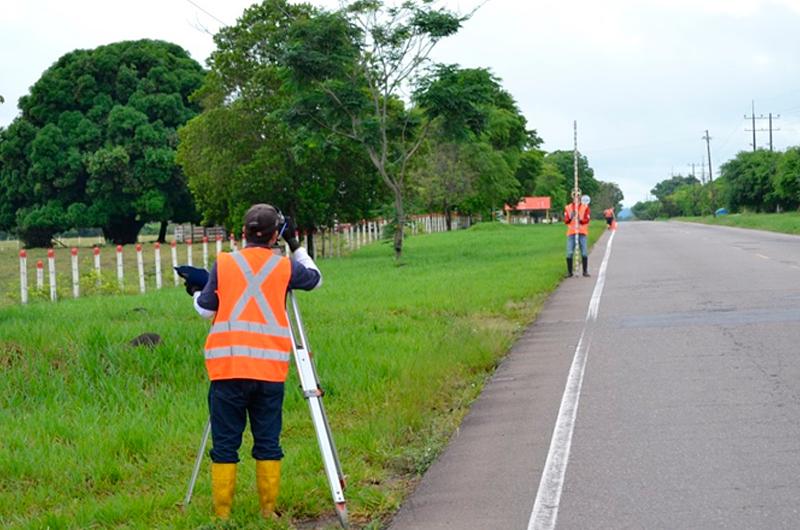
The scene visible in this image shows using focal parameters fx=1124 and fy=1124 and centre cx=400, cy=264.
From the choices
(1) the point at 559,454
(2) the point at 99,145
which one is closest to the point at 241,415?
(1) the point at 559,454

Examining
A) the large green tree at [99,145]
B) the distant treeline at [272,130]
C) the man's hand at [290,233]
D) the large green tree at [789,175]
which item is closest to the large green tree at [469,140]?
the distant treeline at [272,130]

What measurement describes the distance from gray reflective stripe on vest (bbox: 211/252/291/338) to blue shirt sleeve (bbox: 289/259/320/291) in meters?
0.17

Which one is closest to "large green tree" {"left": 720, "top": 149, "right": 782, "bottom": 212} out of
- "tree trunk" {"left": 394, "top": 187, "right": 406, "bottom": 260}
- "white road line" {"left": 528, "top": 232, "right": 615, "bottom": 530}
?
"tree trunk" {"left": 394, "top": 187, "right": 406, "bottom": 260}

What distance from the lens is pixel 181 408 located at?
879 centimetres

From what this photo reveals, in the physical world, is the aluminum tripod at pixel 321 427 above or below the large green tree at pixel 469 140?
below

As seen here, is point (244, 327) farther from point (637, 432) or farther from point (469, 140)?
point (469, 140)

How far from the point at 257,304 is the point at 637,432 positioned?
3.23 m

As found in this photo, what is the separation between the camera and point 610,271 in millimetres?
25609

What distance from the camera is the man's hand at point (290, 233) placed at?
6379 millimetres

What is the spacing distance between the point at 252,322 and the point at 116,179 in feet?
174

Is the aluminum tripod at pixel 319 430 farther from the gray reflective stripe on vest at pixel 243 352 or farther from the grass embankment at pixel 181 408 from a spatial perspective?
the grass embankment at pixel 181 408

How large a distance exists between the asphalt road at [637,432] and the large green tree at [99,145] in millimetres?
45026

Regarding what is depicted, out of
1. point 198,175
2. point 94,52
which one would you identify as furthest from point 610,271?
point 94,52

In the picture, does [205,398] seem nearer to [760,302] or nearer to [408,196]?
[760,302]
